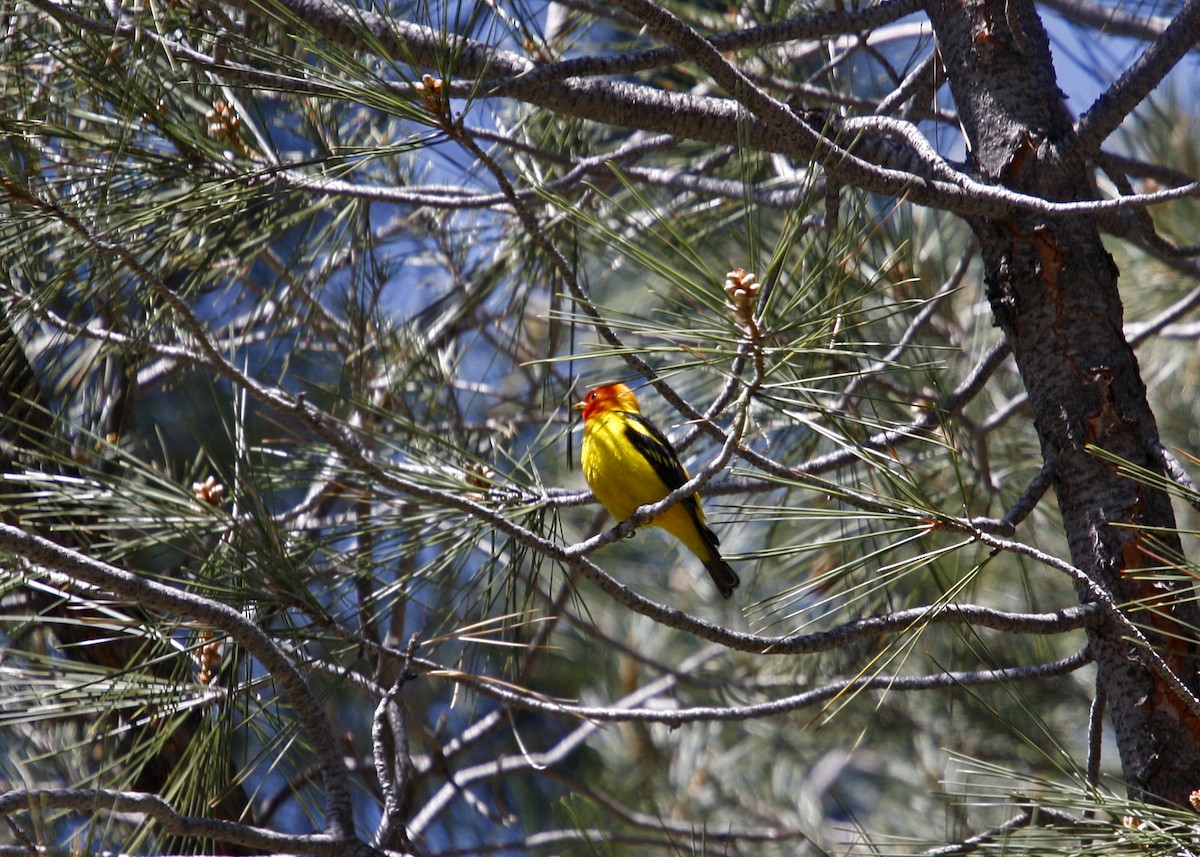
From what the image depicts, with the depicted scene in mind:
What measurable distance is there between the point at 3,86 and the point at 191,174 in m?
0.52

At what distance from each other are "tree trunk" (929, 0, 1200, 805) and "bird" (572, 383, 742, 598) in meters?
0.94

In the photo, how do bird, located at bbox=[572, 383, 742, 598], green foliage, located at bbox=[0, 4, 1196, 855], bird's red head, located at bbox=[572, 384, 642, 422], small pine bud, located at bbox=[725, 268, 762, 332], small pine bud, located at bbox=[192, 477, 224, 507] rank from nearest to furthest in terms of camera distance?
1. small pine bud, located at bbox=[725, 268, 762, 332]
2. green foliage, located at bbox=[0, 4, 1196, 855]
3. small pine bud, located at bbox=[192, 477, 224, 507]
4. bird, located at bbox=[572, 383, 742, 598]
5. bird's red head, located at bbox=[572, 384, 642, 422]

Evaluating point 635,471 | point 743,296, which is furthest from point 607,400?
point 743,296

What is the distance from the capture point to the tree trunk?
5.07 feet

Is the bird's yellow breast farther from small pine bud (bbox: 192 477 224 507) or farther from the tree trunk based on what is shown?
the tree trunk

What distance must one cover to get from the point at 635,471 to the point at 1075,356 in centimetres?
113

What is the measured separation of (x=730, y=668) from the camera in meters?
5.04

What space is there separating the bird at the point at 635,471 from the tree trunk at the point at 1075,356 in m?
0.94

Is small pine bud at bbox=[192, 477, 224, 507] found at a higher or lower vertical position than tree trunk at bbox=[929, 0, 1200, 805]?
lower

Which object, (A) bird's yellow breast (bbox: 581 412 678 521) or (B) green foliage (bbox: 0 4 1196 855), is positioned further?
(A) bird's yellow breast (bbox: 581 412 678 521)

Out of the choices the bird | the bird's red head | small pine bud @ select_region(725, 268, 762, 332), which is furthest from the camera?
the bird's red head

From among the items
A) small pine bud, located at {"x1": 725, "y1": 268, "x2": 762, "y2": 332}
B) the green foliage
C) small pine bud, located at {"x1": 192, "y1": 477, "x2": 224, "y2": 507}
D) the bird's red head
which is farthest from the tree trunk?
small pine bud, located at {"x1": 192, "y1": 477, "x2": 224, "y2": 507}

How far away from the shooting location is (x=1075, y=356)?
170 cm

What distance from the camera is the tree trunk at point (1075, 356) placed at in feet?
5.07
